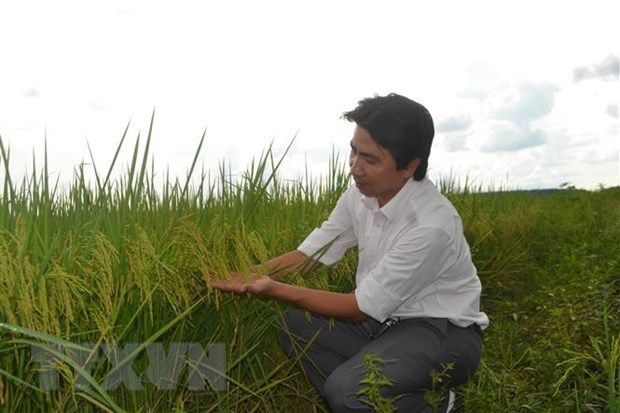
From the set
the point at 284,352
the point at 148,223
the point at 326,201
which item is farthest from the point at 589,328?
the point at 148,223

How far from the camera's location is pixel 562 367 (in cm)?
383

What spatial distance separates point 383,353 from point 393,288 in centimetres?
26

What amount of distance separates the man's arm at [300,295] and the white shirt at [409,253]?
55 millimetres

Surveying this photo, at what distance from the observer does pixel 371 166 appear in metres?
2.93

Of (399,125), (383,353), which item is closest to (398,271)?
(383,353)

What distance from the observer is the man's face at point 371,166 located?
2916 millimetres

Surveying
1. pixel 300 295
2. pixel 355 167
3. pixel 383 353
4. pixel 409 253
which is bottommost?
pixel 383 353

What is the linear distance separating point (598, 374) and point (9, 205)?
282 cm

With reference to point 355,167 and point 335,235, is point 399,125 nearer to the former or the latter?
point 355,167

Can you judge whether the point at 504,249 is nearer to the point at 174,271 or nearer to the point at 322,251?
the point at 322,251

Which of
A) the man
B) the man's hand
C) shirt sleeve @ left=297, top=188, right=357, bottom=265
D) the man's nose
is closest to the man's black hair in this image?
the man

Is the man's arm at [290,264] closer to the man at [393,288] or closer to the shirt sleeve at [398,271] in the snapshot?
the man at [393,288]

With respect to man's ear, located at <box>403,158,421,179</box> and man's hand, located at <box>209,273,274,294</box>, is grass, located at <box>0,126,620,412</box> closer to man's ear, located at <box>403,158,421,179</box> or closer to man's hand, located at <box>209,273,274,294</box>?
man's hand, located at <box>209,273,274,294</box>

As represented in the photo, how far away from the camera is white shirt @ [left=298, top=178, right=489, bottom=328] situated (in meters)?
2.83
